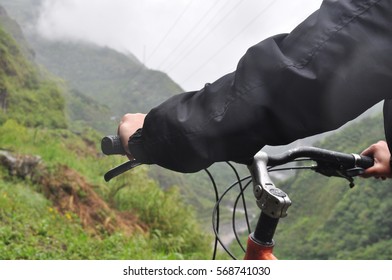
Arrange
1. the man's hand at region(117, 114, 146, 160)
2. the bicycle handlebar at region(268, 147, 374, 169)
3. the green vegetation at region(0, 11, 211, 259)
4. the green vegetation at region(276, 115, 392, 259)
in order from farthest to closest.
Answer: the green vegetation at region(276, 115, 392, 259) → the green vegetation at region(0, 11, 211, 259) → the bicycle handlebar at region(268, 147, 374, 169) → the man's hand at region(117, 114, 146, 160)

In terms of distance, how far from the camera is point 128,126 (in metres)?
1.00

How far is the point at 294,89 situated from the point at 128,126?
0.43 metres

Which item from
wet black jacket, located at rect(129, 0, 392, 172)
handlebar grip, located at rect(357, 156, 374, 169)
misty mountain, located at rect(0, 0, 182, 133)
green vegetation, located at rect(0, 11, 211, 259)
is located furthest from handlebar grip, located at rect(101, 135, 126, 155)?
misty mountain, located at rect(0, 0, 182, 133)

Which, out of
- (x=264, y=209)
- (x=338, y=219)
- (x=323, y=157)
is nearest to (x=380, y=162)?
(x=323, y=157)

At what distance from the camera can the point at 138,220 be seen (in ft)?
21.8

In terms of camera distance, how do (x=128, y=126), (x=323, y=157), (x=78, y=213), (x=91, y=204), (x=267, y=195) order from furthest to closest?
(x=91, y=204)
(x=78, y=213)
(x=323, y=157)
(x=128, y=126)
(x=267, y=195)

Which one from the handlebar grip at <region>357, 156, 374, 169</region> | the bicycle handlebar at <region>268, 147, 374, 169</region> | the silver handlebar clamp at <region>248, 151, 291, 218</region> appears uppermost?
the handlebar grip at <region>357, 156, 374, 169</region>

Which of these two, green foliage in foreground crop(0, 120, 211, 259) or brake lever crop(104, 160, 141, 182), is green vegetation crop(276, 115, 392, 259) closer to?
green foliage in foreground crop(0, 120, 211, 259)

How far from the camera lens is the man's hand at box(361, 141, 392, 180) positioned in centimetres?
136

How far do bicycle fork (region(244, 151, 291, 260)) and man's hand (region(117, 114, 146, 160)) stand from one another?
0.30 metres

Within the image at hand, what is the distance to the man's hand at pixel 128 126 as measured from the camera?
100 cm

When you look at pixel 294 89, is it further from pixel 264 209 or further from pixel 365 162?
pixel 365 162
